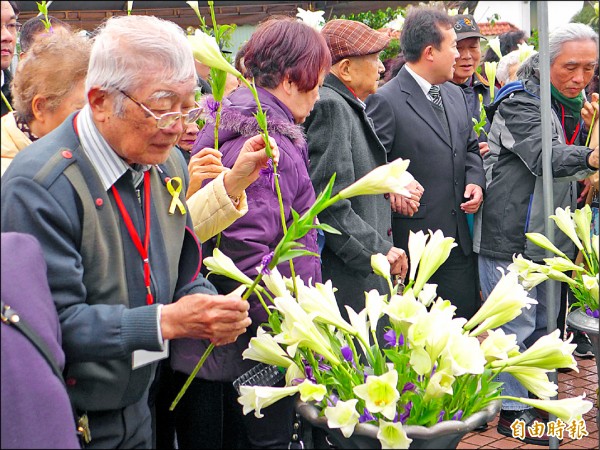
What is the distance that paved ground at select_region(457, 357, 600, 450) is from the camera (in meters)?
3.91

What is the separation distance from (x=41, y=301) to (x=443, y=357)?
923 mm

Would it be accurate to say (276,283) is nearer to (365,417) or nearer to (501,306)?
(365,417)

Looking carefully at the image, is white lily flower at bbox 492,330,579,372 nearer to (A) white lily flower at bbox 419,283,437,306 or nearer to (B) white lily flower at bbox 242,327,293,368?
(A) white lily flower at bbox 419,283,437,306

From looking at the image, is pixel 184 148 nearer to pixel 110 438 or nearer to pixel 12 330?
pixel 110 438

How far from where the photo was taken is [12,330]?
4.91 feet

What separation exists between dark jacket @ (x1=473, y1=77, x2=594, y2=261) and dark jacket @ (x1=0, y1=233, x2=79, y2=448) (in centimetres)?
284

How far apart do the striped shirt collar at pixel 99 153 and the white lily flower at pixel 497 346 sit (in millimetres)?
1001

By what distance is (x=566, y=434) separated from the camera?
3.98 metres

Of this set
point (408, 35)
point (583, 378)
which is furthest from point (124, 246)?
point (583, 378)

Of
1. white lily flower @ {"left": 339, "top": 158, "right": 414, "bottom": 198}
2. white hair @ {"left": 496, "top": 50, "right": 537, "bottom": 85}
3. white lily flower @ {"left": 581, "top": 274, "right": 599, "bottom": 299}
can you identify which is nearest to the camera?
white lily flower @ {"left": 339, "top": 158, "right": 414, "bottom": 198}

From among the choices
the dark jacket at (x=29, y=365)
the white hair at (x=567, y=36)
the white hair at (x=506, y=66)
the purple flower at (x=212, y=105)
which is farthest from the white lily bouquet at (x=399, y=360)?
the white hair at (x=506, y=66)

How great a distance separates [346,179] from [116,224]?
5.12 feet

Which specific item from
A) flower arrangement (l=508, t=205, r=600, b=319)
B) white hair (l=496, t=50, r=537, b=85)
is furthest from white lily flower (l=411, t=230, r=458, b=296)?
white hair (l=496, t=50, r=537, b=85)

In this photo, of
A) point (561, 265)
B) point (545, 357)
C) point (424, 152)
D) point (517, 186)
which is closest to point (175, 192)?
point (545, 357)
